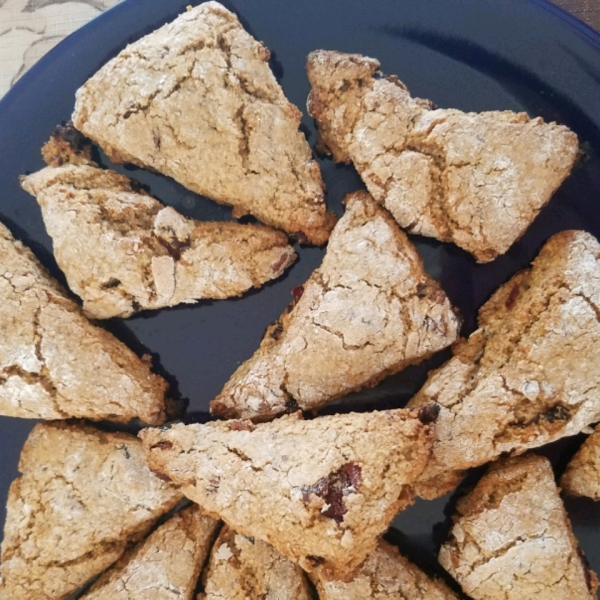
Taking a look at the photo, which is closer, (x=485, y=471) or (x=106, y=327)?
(x=485, y=471)

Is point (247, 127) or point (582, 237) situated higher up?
point (582, 237)

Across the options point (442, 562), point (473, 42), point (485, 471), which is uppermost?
point (473, 42)

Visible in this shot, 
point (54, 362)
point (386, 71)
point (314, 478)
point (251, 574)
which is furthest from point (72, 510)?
point (386, 71)

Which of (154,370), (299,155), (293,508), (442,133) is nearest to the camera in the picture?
(293,508)

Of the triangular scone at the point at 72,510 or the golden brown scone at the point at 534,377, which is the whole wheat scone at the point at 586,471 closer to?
the golden brown scone at the point at 534,377

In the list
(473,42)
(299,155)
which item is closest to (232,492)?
(299,155)

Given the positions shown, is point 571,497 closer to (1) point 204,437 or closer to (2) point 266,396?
(2) point 266,396

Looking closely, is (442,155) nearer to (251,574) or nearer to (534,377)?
(534,377)
